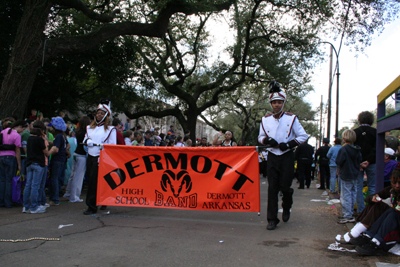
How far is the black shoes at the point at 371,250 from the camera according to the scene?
4.05 metres

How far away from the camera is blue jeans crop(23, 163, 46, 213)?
21.9ft

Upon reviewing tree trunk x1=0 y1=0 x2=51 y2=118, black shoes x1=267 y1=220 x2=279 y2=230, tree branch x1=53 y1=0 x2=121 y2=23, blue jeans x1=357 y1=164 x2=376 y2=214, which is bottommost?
black shoes x1=267 y1=220 x2=279 y2=230

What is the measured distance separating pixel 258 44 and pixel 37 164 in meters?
19.1

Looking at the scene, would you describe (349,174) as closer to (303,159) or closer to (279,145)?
(279,145)

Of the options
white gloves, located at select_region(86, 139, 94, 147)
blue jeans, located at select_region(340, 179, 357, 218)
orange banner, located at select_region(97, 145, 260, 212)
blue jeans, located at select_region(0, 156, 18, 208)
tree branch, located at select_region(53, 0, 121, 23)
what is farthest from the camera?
tree branch, located at select_region(53, 0, 121, 23)

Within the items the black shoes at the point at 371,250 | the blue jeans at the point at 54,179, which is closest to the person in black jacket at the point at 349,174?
the black shoes at the point at 371,250

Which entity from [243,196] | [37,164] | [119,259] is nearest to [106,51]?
[37,164]

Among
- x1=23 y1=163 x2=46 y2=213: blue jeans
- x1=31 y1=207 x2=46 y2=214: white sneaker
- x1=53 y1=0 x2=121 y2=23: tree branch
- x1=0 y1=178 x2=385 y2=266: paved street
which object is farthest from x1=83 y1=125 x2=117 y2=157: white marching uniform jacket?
x1=53 y1=0 x2=121 y2=23: tree branch

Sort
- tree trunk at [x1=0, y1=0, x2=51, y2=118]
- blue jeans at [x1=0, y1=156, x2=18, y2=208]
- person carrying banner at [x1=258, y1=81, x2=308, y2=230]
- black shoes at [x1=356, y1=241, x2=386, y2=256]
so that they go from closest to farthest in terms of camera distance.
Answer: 1. black shoes at [x1=356, y1=241, x2=386, y2=256]
2. person carrying banner at [x1=258, y1=81, x2=308, y2=230]
3. blue jeans at [x1=0, y1=156, x2=18, y2=208]
4. tree trunk at [x1=0, y1=0, x2=51, y2=118]

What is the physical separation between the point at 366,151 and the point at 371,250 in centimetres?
285

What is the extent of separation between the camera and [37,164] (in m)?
6.77

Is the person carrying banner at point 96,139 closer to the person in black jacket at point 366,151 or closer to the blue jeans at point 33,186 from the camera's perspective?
the blue jeans at point 33,186

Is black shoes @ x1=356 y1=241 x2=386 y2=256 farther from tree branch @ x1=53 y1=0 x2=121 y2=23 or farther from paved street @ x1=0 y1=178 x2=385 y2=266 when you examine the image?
tree branch @ x1=53 y1=0 x2=121 y2=23

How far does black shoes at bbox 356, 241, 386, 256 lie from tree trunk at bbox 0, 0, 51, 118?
10.4m
